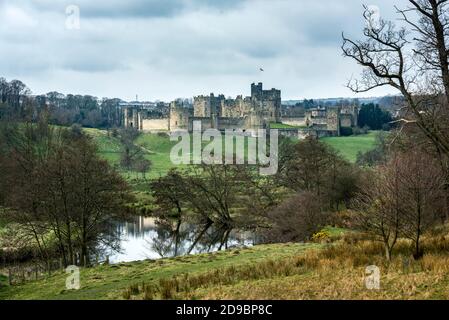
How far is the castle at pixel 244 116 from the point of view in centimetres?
11394

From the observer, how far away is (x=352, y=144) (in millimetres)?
95250

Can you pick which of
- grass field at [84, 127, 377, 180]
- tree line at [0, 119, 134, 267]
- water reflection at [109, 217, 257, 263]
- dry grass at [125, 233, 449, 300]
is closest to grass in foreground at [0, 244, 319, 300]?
dry grass at [125, 233, 449, 300]

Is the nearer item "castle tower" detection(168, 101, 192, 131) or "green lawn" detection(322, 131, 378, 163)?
"green lawn" detection(322, 131, 378, 163)

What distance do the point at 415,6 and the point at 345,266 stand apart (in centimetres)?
677

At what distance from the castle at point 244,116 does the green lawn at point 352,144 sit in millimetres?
8312

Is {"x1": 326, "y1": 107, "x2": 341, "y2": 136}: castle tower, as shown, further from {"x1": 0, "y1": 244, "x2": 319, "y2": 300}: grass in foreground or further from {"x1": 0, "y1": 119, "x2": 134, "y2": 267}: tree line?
{"x1": 0, "y1": 244, "x2": 319, "y2": 300}: grass in foreground

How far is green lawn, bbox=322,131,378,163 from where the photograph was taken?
8738cm

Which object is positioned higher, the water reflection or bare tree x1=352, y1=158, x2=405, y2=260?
bare tree x1=352, y1=158, x2=405, y2=260

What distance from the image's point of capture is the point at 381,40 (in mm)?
14203

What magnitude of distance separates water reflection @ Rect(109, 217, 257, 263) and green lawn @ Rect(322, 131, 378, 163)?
46270 mm

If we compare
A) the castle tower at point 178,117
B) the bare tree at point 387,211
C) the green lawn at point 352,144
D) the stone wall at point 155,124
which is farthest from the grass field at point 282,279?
the stone wall at point 155,124

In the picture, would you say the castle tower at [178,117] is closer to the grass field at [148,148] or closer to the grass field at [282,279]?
the grass field at [148,148]

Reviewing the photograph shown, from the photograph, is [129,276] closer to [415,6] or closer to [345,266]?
[345,266]
